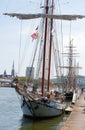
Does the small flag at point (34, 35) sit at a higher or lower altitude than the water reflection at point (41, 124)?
higher

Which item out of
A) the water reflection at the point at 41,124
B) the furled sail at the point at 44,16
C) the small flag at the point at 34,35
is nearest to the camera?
the water reflection at the point at 41,124

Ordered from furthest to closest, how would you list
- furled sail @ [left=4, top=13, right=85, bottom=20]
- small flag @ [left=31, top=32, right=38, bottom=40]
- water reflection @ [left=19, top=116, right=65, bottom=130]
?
1. furled sail @ [left=4, top=13, right=85, bottom=20]
2. small flag @ [left=31, top=32, right=38, bottom=40]
3. water reflection @ [left=19, top=116, right=65, bottom=130]

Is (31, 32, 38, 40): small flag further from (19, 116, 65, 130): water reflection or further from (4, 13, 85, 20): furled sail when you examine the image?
(19, 116, 65, 130): water reflection

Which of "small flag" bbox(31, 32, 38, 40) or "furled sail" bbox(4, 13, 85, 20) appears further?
"furled sail" bbox(4, 13, 85, 20)

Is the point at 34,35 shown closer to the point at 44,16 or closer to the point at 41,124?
the point at 44,16

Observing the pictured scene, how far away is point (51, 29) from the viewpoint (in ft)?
157

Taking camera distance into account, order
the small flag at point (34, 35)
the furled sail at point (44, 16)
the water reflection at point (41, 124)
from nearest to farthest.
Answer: the water reflection at point (41, 124) < the small flag at point (34, 35) < the furled sail at point (44, 16)

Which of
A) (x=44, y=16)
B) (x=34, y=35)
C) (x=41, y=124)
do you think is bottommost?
(x=41, y=124)

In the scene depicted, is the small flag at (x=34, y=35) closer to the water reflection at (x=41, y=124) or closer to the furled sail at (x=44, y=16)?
the furled sail at (x=44, y=16)

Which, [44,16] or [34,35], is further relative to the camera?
[44,16]

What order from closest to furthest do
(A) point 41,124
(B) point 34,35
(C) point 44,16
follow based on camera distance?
1. (A) point 41,124
2. (B) point 34,35
3. (C) point 44,16

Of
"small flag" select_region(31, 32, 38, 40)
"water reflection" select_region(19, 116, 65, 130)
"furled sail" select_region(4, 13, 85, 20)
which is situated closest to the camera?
"water reflection" select_region(19, 116, 65, 130)

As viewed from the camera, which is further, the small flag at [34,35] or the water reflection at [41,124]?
the small flag at [34,35]

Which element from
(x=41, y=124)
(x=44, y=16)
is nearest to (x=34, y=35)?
(x=44, y=16)
